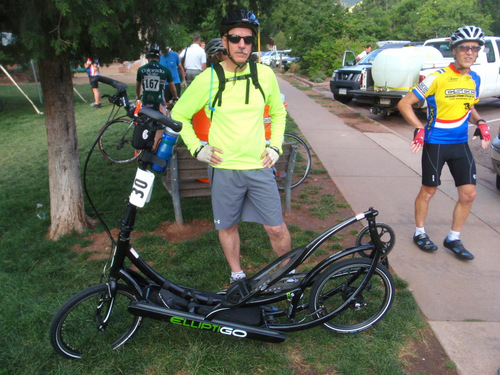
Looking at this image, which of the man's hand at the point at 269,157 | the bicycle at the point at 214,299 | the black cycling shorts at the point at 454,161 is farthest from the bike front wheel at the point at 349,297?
the black cycling shorts at the point at 454,161

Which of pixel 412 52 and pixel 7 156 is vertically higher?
pixel 412 52

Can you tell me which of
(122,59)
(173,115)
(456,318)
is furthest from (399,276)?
(122,59)

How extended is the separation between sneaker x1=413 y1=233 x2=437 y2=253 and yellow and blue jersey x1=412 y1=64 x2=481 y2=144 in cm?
92

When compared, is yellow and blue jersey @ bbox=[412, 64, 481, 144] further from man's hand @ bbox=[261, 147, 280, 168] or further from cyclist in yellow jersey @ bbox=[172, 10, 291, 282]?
man's hand @ bbox=[261, 147, 280, 168]

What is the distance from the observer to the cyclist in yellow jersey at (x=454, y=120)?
142 inches

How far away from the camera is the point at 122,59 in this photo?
3998mm

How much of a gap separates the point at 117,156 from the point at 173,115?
192 inches

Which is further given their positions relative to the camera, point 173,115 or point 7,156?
point 7,156

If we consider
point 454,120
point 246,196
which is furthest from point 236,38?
point 454,120

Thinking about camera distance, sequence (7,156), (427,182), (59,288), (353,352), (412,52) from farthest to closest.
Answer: (412,52)
(7,156)
(427,182)
(59,288)
(353,352)

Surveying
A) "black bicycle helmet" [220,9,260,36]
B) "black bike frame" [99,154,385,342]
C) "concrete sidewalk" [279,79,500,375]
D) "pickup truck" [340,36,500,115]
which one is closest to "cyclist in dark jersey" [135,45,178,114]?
"concrete sidewalk" [279,79,500,375]

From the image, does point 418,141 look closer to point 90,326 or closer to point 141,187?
point 141,187

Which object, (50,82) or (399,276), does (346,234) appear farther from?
(50,82)

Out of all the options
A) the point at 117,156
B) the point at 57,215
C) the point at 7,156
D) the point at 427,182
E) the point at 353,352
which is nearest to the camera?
the point at 353,352
